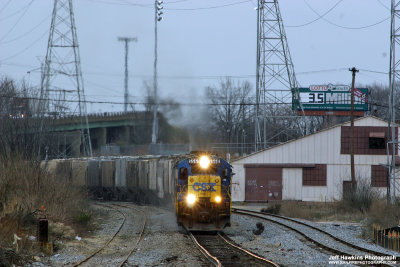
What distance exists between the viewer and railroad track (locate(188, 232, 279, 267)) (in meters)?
13.7

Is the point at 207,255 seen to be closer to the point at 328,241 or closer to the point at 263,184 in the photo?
the point at 328,241

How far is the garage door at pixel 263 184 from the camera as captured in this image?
43.3 meters

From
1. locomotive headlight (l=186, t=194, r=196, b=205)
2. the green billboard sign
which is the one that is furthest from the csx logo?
the green billboard sign

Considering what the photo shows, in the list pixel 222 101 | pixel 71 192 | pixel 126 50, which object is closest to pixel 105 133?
pixel 126 50

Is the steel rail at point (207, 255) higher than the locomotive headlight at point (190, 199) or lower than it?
lower

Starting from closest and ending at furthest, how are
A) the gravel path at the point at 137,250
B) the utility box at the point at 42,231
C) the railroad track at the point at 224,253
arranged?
the railroad track at the point at 224,253 → the gravel path at the point at 137,250 → the utility box at the point at 42,231

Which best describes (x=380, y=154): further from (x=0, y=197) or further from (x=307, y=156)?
(x=0, y=197)

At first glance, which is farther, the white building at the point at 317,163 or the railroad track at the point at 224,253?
the white building at the point at 317,163

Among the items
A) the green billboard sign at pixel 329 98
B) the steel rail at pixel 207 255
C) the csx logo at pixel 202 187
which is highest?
the green billboard sign at pixel 329 98

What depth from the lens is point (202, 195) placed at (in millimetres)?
19625

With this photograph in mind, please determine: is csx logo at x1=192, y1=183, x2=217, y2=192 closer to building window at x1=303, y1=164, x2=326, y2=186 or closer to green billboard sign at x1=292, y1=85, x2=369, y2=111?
building window at x1=303, y1=164, x2=326, y2=186

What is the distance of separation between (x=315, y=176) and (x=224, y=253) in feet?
95.0

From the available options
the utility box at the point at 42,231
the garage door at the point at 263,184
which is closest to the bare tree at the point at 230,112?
the garage door at the point at 263,184

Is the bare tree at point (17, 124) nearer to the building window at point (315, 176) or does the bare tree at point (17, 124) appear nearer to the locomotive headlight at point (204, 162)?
the locomotive headlight at point (204, 162)
